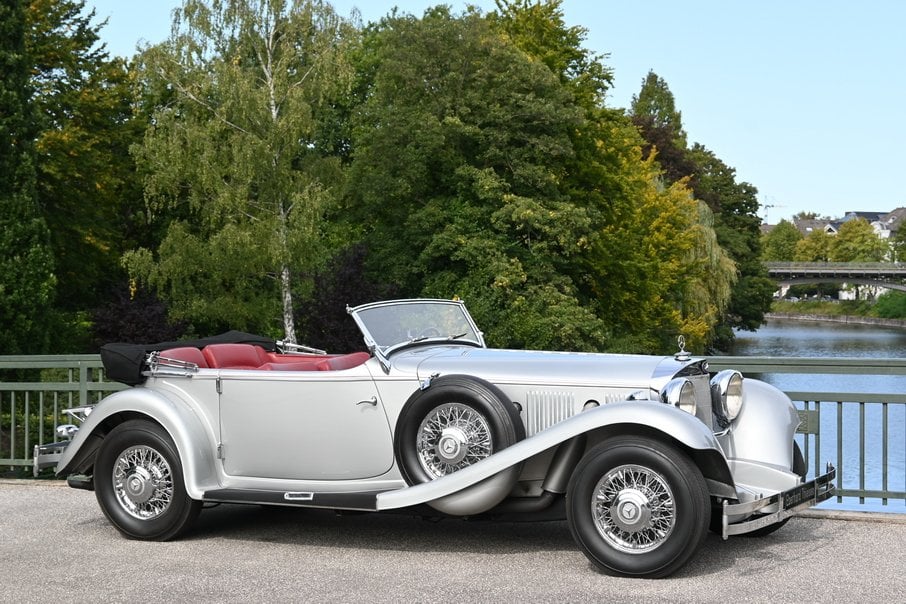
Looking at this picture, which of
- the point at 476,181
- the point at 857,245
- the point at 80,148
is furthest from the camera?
the point at 857,245

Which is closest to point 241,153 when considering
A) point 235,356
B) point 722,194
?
point 235,356

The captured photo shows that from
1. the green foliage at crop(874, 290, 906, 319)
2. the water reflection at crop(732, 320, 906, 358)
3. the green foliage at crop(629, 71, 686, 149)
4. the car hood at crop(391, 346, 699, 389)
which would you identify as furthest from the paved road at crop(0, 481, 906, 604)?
the green foliage at crop(874, 290, 906, 319)

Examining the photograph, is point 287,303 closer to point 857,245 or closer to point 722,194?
point 722,194

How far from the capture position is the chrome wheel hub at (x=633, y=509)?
6.16 metres

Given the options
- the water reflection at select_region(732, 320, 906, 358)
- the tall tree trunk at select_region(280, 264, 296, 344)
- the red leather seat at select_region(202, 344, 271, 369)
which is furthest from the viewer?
the water reflection at select_region(732, 320, 906, 358)

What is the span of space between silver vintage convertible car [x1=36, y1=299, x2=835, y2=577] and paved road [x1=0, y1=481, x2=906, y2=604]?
264mm

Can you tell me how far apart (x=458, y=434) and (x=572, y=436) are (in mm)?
793

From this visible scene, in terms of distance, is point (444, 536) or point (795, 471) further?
point (444, 536)

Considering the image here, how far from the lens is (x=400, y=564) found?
6.66m

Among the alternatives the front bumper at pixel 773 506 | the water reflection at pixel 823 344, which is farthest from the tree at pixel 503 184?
the front bumper at pixel 773 506

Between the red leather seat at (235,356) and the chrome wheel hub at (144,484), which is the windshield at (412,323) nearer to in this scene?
the red leather seat at (235,356)

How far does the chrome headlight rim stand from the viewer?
711cm

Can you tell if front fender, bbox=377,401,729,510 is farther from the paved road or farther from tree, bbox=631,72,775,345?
tree, bbox=631,72,775,345

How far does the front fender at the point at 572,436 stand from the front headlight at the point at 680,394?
0.97ft
